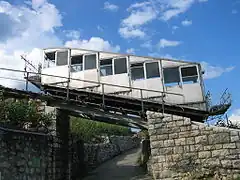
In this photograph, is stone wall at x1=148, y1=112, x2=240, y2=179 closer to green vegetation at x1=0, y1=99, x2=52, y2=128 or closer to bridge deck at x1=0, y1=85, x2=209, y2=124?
bridge deck at x1=0, y1=85, x2=209, y2=124

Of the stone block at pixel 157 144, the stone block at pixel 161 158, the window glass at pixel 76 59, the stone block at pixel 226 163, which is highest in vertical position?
the window glass at pixel 76 59

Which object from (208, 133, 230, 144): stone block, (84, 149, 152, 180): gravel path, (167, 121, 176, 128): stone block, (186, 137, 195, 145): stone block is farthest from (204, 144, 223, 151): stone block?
(84, 149, 152, 180): gravel path

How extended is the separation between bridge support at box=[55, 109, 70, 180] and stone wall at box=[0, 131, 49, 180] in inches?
38.0

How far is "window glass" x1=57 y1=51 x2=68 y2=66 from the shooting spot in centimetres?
1450

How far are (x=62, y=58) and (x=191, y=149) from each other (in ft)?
25.5

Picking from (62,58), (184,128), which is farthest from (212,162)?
(62,58)

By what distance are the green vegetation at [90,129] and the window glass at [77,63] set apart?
4.08 meters

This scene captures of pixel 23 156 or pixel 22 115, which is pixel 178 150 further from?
pixel 22 115

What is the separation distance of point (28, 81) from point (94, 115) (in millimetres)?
A: 3546

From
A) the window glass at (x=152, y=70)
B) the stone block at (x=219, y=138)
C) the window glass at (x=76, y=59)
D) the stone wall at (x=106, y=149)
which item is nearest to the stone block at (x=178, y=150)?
the stone block at (x=219, y=138)

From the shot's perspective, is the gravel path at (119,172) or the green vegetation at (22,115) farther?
the gravel path at (119,172)

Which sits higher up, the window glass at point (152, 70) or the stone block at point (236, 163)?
the window glass at point (152, 70)

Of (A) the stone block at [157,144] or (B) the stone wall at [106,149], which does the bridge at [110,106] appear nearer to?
(A) the stone block at [157,144]

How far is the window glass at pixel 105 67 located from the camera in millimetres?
14086
